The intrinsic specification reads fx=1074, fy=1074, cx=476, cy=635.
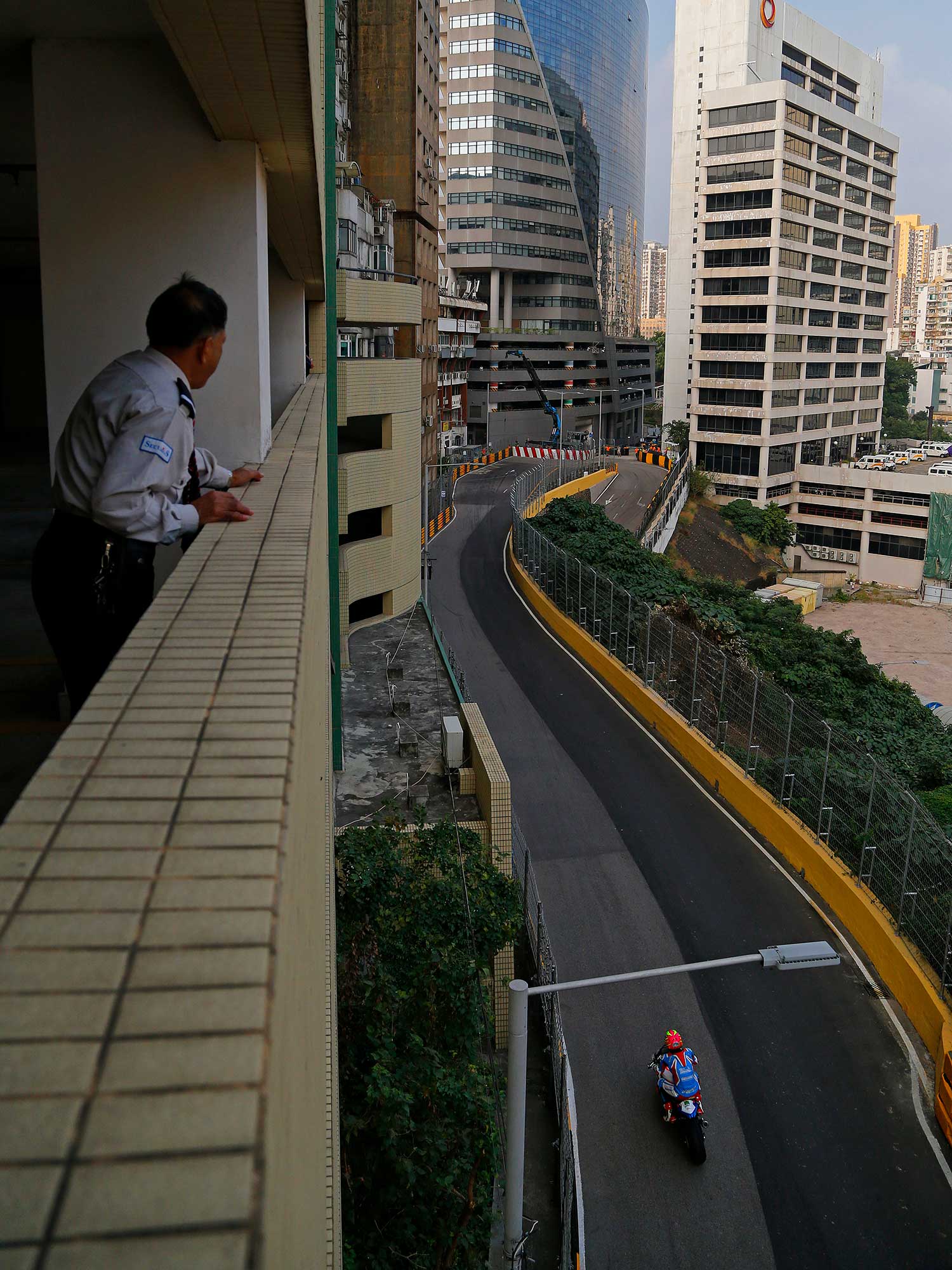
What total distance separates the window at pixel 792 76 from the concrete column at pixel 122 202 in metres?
67.9

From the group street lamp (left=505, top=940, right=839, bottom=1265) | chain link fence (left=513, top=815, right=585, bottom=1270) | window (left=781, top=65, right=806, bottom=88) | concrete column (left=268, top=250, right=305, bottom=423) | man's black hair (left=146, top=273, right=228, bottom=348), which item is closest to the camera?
man's black hair (left=146, top=273, right=228, bottom=348)

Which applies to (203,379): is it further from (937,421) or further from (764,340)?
(937,421)

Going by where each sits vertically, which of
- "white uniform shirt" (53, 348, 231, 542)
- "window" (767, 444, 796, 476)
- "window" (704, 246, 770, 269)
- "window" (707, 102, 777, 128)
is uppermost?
"window" (707, 102, 777, 128)

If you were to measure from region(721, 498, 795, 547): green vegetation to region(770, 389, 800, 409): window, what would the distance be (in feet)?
18.0

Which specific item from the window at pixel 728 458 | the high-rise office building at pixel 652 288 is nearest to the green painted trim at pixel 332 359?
the window at pixel 728 458

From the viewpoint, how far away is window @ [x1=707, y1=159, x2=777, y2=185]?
52625 mm

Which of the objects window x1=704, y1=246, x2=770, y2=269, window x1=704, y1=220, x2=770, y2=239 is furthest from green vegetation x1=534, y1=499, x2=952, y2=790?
window x1=704, y1=220, x2=770, y2=239

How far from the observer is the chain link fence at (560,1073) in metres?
8.55

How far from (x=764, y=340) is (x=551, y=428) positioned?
975 inches

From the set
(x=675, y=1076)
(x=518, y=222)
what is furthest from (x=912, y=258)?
(x=675, y=1076)

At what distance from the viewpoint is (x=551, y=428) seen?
254ft

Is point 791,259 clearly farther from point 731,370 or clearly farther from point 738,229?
point 731,370

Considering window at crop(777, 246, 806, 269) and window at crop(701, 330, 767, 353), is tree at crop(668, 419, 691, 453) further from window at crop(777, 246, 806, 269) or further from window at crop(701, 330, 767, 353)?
window at crop(777, 246, 806, 269)

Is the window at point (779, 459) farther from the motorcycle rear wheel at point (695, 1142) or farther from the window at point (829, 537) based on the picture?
the motorcycle rear wheel at point (695, 1142)
